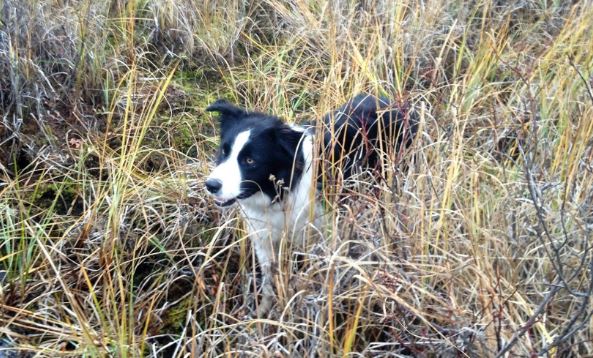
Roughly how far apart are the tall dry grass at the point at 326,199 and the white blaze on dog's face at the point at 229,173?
0.35 ft

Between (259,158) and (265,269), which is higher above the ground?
(259,158)

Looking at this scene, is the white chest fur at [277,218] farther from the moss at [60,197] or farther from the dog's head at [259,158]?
the moss at [60,197]

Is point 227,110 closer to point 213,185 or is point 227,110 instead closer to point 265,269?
point 213,185

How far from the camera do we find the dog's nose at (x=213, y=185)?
8.23ft

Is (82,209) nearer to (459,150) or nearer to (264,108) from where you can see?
(264,108)

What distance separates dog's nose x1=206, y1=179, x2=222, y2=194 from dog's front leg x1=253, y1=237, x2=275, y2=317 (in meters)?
0.23

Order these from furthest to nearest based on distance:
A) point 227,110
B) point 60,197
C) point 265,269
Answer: point 60,197 < point 227,110 < point 265,269

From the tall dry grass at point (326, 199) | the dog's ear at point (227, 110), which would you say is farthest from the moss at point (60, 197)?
the dog's ear at point (227, 110)

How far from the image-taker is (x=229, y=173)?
2.59 meters

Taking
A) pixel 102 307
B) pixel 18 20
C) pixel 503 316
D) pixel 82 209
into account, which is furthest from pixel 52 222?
pixel 503 316

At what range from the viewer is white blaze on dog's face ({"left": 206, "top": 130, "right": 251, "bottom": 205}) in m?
2.54

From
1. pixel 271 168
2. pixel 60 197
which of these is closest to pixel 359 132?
pixel 271 168

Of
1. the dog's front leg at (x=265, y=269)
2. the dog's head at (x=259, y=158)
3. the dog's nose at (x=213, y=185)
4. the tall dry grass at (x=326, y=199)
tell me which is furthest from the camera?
the dog's head at (x=259, y=158)

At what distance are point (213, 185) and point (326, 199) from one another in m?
0.38
